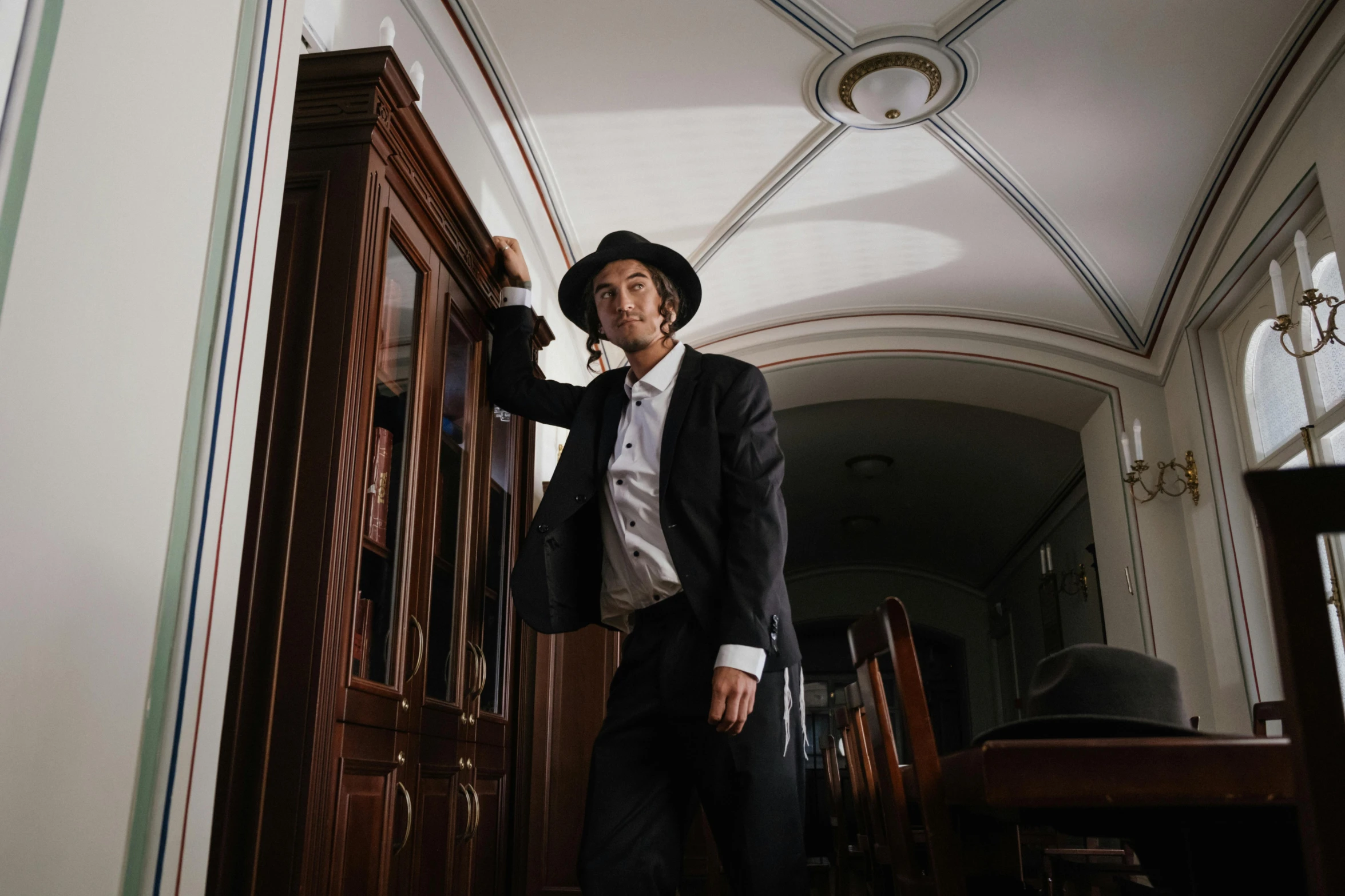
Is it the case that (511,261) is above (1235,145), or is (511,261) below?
below

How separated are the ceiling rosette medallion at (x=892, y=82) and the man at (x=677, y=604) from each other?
1454mm

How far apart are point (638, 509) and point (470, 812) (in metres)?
0.70

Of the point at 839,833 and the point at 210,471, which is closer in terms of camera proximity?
the point at 210,471

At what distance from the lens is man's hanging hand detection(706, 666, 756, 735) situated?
5.49ft

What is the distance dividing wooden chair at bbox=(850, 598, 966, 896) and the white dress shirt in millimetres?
485

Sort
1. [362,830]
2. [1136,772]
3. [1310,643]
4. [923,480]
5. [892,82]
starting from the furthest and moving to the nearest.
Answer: [923,480] → [892,82] → [362,830] → [1136,772] → [1310,643]

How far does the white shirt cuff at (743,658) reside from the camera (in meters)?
1.68

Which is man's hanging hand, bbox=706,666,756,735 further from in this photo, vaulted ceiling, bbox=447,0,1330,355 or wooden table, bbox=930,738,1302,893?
vaulted ceiling, bbox=447,0,1330,355

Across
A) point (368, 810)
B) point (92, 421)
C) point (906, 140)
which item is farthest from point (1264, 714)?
point (92, 421)

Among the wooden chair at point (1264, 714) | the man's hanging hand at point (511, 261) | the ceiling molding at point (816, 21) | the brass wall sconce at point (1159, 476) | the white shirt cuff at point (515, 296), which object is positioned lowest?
the wooden chair at point (1264, 714)

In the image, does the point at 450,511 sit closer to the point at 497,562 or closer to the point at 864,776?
the point at 497,562

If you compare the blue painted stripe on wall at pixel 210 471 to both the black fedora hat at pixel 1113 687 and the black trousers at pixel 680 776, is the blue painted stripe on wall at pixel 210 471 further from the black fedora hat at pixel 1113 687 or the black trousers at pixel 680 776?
the black fedora hat at pixel 1113 687

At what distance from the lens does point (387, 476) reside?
71.0 inches

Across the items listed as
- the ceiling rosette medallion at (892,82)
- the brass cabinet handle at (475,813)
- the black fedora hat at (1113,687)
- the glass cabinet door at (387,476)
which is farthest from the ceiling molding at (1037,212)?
the brass cabinet handle at (475,813)
